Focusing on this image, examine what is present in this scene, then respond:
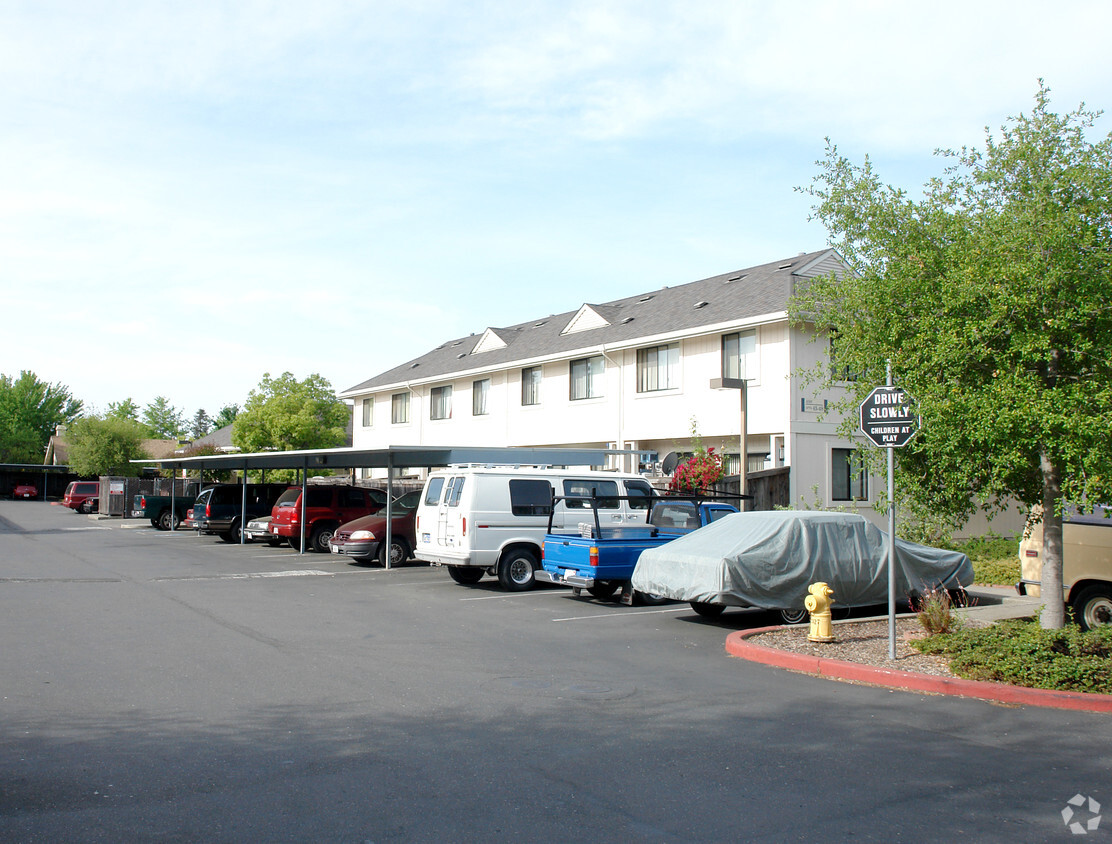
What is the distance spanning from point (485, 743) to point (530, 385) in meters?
25.7

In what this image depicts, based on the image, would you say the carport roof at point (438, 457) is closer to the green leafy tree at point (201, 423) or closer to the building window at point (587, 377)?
the building window at point (587, 377)

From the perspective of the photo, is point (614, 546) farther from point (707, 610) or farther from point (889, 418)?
point (889, 418)

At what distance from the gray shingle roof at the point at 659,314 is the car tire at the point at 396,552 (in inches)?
373

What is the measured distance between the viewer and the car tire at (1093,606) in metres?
10.8

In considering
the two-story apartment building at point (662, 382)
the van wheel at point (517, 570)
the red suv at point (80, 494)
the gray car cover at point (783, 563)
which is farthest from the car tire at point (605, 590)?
the red suv at point (80, 494)

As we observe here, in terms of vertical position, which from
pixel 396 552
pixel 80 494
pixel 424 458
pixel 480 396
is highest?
pixel 480 396

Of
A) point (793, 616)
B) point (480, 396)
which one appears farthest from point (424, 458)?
point (480, 396)

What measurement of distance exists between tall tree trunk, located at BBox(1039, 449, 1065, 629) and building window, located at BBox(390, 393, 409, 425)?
1247 inches


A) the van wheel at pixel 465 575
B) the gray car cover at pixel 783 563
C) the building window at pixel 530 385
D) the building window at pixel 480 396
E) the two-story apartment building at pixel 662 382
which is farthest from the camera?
Result: the building window at pixel 480 396

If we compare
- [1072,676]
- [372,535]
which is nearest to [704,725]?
[1072,676]

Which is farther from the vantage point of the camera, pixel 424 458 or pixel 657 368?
pixel 657 368

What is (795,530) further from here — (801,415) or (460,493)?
(801,415)

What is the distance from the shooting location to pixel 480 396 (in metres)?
34.6

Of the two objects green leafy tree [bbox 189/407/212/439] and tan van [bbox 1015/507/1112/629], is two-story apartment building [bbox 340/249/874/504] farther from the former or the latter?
green leafy tree [bbox 189/407/212/439]
